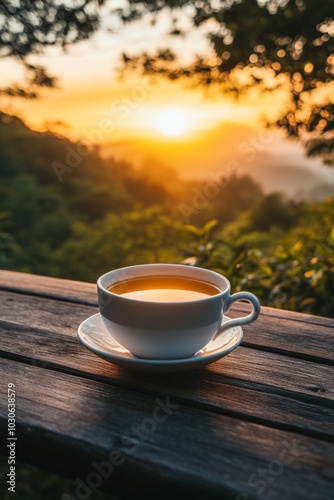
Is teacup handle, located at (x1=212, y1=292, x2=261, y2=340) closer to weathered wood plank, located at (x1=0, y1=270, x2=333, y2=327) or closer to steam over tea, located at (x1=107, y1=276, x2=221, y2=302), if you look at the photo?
steam over tea, located at (x1=107, y1=276, x2=221, y2=302)

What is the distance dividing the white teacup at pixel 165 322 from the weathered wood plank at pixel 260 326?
17 cm

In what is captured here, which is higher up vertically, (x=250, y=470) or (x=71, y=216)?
(x=250, y=470)

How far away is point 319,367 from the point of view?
0.88m

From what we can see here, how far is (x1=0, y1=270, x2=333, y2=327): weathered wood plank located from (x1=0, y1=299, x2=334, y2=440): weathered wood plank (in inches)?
9.9

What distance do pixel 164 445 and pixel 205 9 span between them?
4111 millimetres

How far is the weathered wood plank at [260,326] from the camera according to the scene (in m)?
0.96

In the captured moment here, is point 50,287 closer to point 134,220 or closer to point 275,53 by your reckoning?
point 275,53

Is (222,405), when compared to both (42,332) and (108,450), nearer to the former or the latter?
(108,450)

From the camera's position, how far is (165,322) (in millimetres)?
766

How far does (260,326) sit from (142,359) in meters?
0.39

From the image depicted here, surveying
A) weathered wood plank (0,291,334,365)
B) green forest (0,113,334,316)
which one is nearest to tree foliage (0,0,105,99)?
green forest (0,113,334,316)

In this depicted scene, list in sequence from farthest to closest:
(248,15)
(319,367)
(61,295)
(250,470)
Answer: (248,15), (61,295), (319,367), (250,470)

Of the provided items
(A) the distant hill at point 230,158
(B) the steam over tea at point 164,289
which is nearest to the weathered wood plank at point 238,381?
(B) the steam over tea at point 164,289

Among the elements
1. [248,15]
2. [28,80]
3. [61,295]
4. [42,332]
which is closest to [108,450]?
[42,332]
